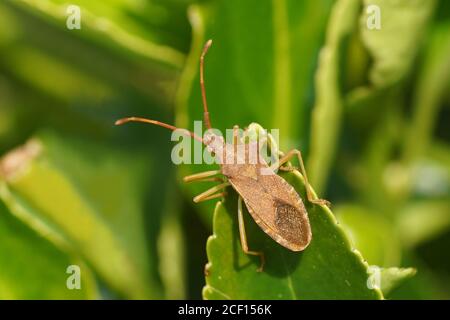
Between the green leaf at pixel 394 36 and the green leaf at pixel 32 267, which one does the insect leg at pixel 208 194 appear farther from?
the green leaf at pixel 394 36

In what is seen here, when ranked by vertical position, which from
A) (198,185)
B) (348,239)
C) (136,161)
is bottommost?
(348,239)

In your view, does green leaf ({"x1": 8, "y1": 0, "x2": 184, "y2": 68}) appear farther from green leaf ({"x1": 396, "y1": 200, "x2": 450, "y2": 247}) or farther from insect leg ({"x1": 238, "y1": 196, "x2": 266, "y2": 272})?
green leaf ({"x1": 396, "y1": 200, "x2": 450, "y2": 247})

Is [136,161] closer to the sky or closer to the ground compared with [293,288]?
closer to the sky

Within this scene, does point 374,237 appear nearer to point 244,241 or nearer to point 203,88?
point 244,241

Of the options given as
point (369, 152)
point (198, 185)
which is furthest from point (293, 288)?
point (369, 152)
